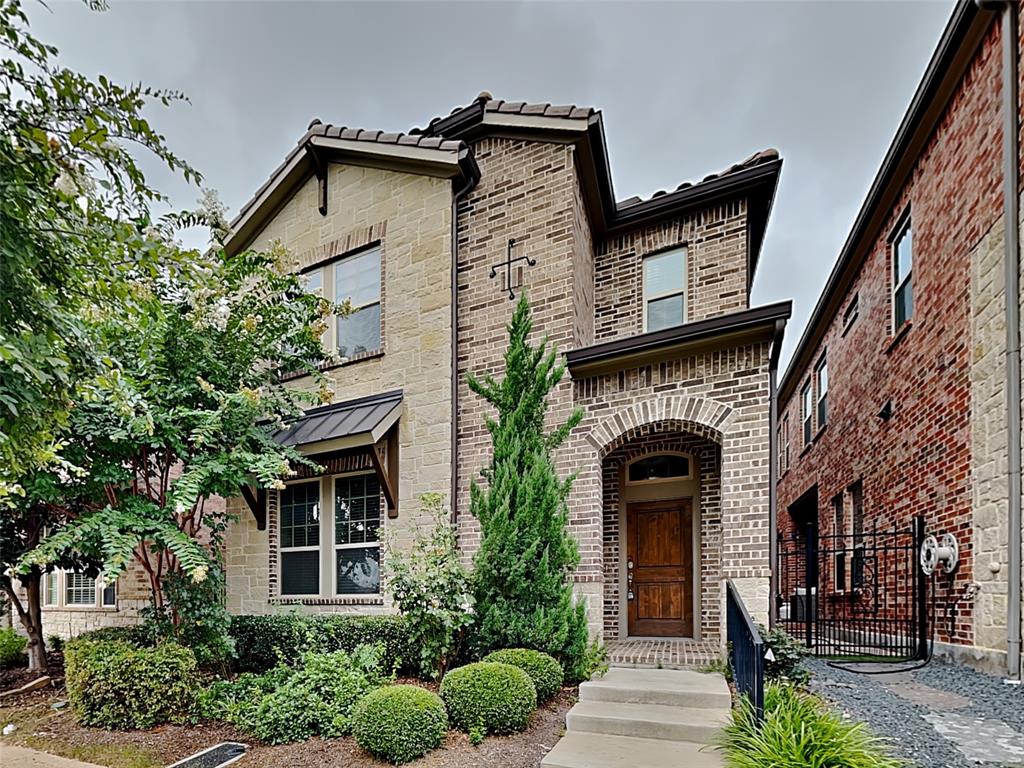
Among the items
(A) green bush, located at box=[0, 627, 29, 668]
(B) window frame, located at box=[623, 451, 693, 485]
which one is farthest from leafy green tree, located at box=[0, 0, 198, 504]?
(A) green bush, located at box=[0, 627, 29, 668]

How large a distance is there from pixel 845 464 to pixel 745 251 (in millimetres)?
5870

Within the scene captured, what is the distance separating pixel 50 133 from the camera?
3.18 m

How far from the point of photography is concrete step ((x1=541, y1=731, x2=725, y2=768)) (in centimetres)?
478

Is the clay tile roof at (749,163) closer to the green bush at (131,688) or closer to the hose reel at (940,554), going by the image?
the hose reel at (940,554)

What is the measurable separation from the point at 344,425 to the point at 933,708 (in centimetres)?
696

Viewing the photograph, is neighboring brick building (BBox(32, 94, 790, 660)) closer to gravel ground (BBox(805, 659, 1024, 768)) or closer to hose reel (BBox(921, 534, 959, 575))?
gravel ground (BBox(805, 659, 1024, 768))

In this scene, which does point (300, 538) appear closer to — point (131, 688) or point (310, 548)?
point (310, 548)

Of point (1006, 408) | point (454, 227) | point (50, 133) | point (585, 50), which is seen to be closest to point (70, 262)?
point (50, 133)

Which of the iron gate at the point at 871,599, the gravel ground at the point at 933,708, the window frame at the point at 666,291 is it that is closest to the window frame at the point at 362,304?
the window frame at the point at 666,291

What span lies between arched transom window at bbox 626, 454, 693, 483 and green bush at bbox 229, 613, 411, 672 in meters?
3.88

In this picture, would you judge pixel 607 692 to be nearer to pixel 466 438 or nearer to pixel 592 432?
pixel 592 432

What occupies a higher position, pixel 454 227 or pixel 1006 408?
pixel 454 227

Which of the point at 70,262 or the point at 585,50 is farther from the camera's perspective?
the point at 585,50

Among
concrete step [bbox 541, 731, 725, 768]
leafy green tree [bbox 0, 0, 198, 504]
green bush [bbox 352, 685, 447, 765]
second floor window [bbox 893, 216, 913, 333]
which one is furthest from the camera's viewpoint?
second floor window [bbox 893, 216, 913, 333]
